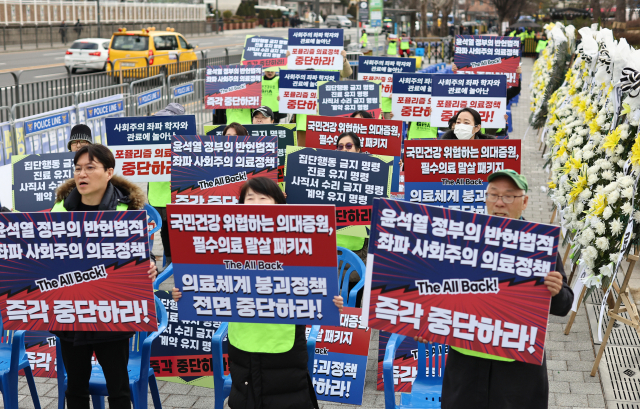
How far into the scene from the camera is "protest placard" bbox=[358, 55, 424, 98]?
1288cm

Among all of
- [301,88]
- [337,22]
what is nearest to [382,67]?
[301,88]

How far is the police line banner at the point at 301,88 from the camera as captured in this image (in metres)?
10.9

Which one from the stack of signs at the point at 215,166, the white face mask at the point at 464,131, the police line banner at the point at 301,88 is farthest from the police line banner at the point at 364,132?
the police line banner at the point at 301,88

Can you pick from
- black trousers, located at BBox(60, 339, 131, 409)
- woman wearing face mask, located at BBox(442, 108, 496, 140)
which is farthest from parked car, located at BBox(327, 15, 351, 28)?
black trousers, located at BBox(60, 339, 131, 409)

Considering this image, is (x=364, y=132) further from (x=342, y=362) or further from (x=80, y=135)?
(x=342, y=362)

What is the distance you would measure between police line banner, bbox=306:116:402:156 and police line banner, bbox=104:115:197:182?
1.61 m

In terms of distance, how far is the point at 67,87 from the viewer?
13.7 meters

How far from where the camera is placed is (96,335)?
154 inches

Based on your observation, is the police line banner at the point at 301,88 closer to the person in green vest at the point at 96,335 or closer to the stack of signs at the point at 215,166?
the stack of signs at the point at 215,166

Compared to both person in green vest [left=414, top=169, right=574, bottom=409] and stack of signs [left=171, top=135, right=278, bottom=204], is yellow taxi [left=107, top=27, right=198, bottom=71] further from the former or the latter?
person in green vest [left=414, top=169, right=574, bottom=409]

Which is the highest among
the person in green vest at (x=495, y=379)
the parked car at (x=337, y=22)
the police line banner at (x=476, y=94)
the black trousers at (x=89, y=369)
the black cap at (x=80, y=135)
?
the parked car at (x=337, y=22)

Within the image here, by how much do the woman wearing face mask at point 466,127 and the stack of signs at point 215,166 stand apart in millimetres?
1823

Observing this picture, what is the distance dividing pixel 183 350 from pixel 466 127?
3.52m

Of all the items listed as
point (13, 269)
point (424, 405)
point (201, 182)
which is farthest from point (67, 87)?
point (424, 405)
